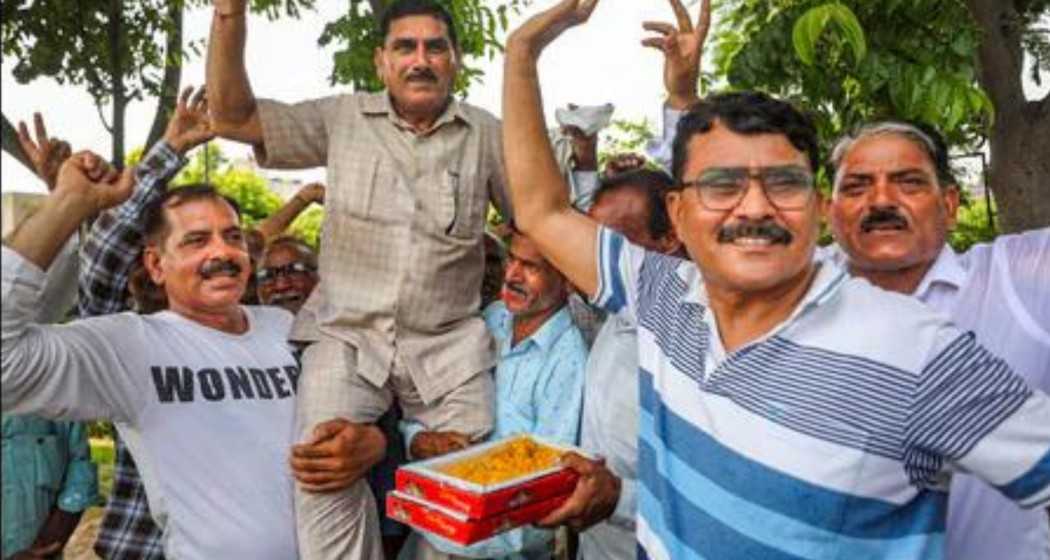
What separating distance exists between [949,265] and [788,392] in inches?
35.3

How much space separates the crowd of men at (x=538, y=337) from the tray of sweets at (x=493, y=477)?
2.4 inches

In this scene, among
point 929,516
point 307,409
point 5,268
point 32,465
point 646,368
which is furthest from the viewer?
point 32,465

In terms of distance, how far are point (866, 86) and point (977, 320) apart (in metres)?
1.36

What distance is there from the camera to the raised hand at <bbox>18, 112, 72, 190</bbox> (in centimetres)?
205

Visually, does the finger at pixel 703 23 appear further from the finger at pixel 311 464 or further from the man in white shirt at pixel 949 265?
the finger at pixel 311 464

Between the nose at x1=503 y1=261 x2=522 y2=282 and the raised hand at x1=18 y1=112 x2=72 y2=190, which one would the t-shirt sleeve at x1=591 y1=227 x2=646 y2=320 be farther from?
the raised hand at x1=18 y1=112 x2=72 y2=190

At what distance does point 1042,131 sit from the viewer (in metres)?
5.24

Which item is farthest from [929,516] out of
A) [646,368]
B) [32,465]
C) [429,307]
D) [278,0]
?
[278,0]

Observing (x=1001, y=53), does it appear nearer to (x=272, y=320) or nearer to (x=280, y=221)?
(x=280, y=221)

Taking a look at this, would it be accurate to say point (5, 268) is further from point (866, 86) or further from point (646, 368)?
point (866, 86)

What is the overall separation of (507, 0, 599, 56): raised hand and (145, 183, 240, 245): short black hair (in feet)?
3.49

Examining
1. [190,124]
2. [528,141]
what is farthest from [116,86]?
[528,141]

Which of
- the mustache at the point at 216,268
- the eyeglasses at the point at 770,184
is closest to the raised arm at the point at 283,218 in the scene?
the mustache at the point at 216,268

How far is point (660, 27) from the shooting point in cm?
242
